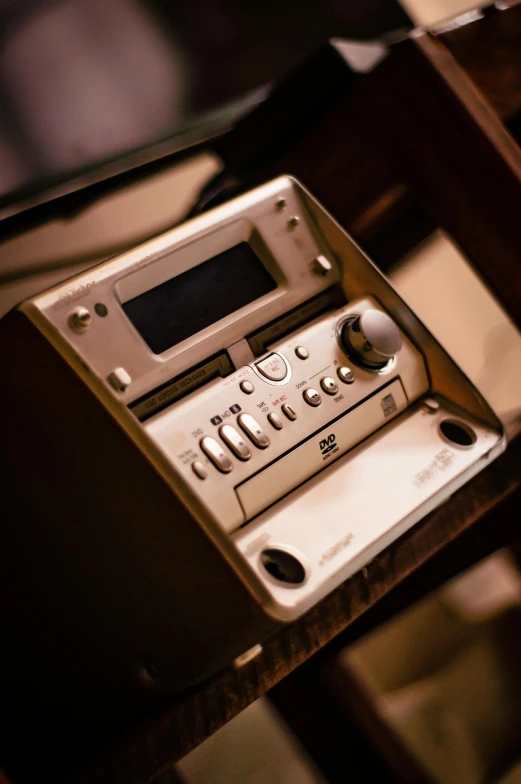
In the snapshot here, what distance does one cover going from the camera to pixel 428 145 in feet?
2.27

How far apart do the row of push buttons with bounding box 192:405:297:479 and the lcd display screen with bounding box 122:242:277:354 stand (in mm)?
98

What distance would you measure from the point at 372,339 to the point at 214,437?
0.20m

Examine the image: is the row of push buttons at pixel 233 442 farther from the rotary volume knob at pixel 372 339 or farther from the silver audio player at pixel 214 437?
the rotary volume knob at pixel 372 339

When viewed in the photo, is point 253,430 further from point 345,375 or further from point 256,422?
point 345,375

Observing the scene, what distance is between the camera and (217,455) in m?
0.49

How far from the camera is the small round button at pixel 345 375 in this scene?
1.91ft

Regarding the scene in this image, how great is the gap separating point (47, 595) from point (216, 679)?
0.17 metres

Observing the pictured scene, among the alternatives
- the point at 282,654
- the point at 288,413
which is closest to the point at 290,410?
the point at 288,413

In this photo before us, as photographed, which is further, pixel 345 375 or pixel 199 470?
pixel 345 375

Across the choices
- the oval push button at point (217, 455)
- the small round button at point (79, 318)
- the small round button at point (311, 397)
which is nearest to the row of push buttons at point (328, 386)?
the small round button at point (311, 397)

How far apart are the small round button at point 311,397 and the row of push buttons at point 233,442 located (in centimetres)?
4

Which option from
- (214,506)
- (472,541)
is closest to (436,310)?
(472,541)

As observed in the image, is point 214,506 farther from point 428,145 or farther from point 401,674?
point 401,674

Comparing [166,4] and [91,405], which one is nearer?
[91,405]
